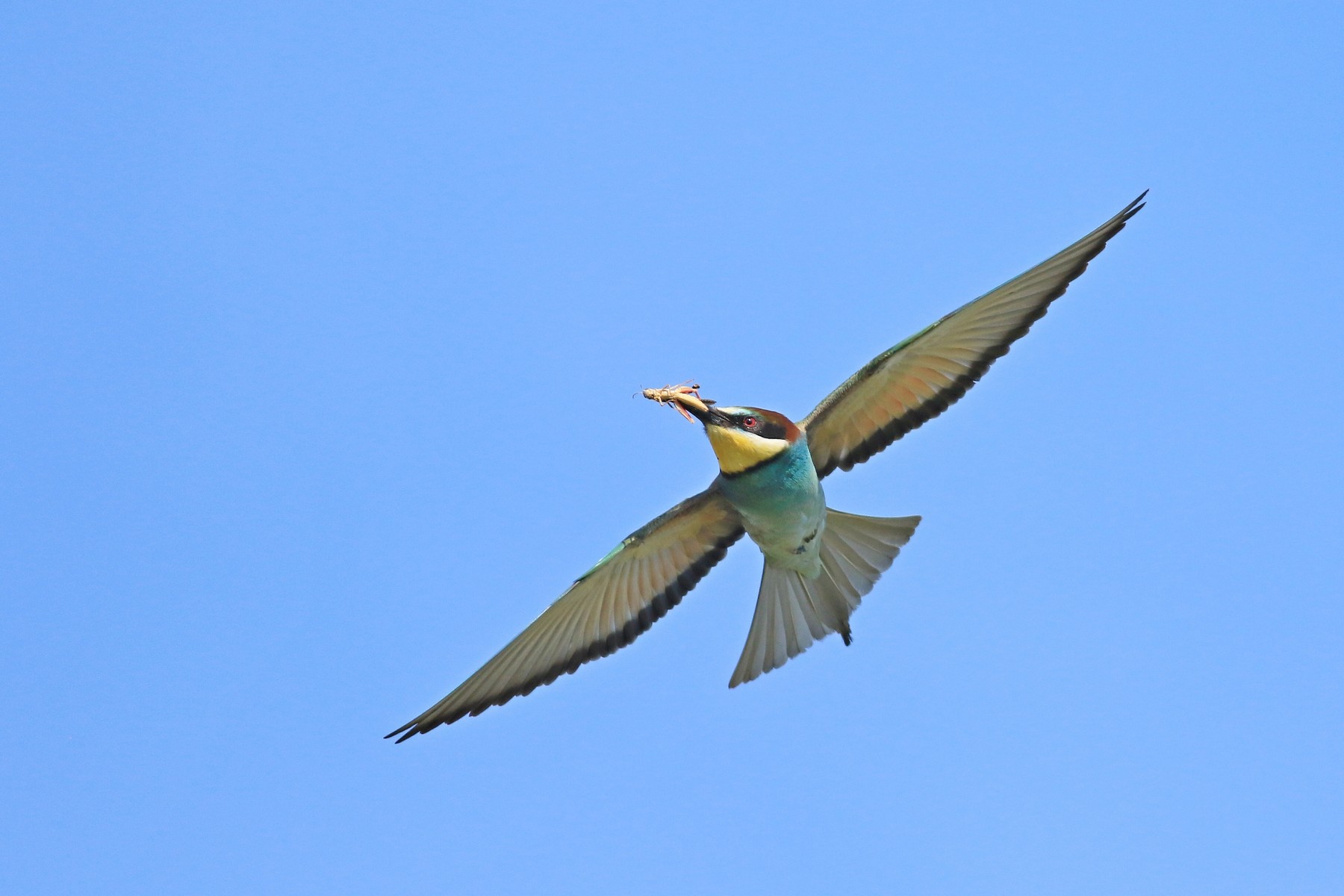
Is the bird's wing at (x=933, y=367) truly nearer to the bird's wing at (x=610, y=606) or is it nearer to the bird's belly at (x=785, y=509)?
the bird's belly at (x=785, y=509)

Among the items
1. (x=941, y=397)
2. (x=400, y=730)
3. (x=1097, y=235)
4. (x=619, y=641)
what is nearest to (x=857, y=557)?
(x=941, y=397)

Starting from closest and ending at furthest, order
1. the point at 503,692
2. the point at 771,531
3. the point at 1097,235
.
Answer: the point at 1097,235 < the point at 771,531 < the point at 503,692

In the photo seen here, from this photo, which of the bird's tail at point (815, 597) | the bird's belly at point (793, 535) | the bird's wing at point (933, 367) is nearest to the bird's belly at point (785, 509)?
the bird's belly at point (793, 535)

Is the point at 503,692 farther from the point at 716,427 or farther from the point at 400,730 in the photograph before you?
the point at 716,427

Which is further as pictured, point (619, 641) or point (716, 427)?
point (619, 641)

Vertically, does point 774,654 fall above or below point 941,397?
below

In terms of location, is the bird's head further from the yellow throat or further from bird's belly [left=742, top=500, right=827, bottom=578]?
bird's belly [left=742, top=500, right=827, bottom=578]

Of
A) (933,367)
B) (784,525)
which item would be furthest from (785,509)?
(933,367)
